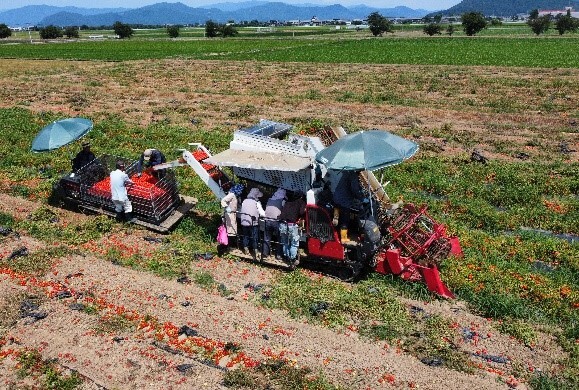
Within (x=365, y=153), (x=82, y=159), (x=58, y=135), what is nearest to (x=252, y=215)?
(x=365, y=153)

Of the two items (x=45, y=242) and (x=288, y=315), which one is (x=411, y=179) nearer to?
(x=288, y=315)

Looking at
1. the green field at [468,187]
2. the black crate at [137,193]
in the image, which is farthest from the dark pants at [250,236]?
the black crate at [137,193]

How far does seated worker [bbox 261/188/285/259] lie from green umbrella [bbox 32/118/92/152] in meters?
5.97

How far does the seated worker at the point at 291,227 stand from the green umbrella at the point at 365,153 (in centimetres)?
130

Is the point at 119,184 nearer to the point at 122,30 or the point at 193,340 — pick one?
the point at 193,340

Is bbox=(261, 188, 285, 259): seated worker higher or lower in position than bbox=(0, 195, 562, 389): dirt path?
higher

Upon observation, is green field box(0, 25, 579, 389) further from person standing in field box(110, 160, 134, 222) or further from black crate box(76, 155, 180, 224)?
person standing in field box(110, 160, 134, 222)

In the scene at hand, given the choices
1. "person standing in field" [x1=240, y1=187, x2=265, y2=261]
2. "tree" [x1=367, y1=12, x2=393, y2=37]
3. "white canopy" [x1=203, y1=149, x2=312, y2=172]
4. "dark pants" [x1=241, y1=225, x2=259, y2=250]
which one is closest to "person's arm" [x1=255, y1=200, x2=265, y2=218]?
"person standing in field" [x1=240, y1=187, x2=265, y2=261]

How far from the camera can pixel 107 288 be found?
9852 millimetres

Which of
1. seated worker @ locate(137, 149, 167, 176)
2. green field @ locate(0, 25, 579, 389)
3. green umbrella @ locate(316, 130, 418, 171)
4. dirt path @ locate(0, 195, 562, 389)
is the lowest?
dirt path @ locate(0, 195, 562, 389)

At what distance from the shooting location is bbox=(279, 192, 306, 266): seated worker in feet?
32.6

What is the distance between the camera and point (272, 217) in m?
10.3

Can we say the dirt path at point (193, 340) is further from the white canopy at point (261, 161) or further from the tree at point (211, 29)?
the tree at point (211, 29)

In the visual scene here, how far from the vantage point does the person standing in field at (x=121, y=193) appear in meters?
12.0
